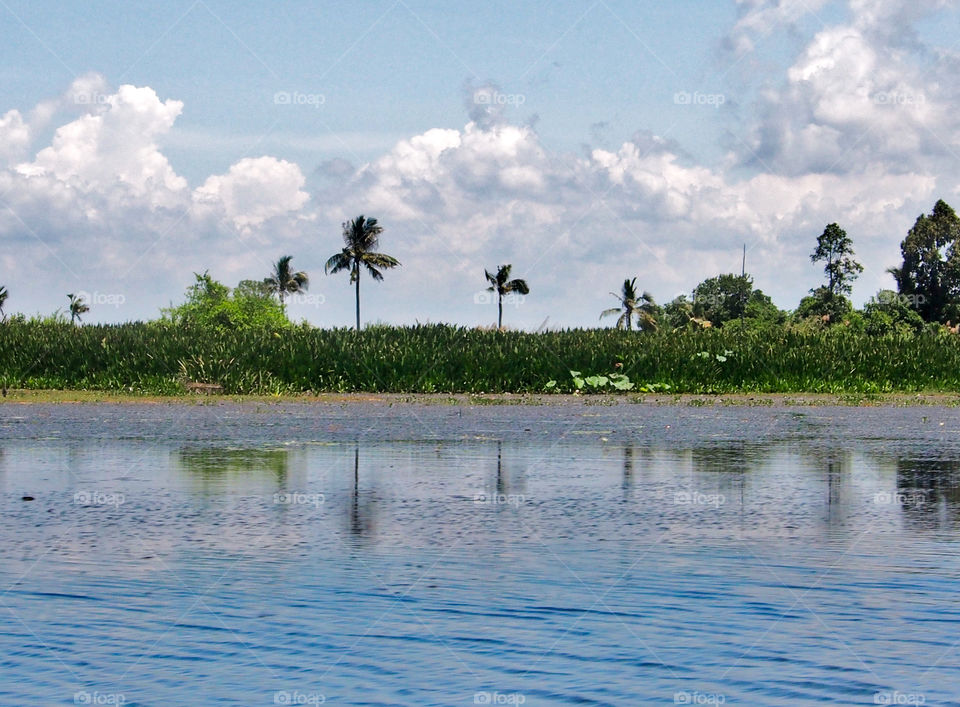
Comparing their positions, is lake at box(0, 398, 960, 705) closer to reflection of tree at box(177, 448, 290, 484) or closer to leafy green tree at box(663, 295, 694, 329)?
reflection of tree at box(177, 448, 290, 484)

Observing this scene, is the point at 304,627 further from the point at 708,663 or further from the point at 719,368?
the point at 719,368

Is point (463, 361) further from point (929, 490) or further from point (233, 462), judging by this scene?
point (929, 490)

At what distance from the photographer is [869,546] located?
9883 mm

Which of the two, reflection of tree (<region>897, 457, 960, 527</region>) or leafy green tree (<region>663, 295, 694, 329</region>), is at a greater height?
leafy green tree (<region>663, 295, 694, 329</region>)

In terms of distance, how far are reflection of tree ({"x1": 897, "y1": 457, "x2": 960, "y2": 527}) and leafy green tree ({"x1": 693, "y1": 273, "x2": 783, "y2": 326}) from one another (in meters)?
81.0

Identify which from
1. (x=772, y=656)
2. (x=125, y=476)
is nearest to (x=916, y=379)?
(x=125, y=476)

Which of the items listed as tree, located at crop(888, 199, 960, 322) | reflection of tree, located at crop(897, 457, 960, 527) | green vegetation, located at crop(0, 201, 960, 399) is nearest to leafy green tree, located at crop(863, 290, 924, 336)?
tree, located at crop(888, 199, 960, 322)

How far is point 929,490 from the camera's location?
13.7 meters

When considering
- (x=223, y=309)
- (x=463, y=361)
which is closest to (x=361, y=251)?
(x=223, y=309)

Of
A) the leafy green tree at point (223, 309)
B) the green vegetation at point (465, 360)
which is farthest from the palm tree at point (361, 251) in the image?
the green vegetation at point (465, 360)

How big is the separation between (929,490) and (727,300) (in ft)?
323

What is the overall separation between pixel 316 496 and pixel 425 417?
1526 centimetres

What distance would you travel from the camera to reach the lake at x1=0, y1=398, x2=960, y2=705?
246 inches

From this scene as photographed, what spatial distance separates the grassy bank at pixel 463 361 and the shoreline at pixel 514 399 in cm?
108
